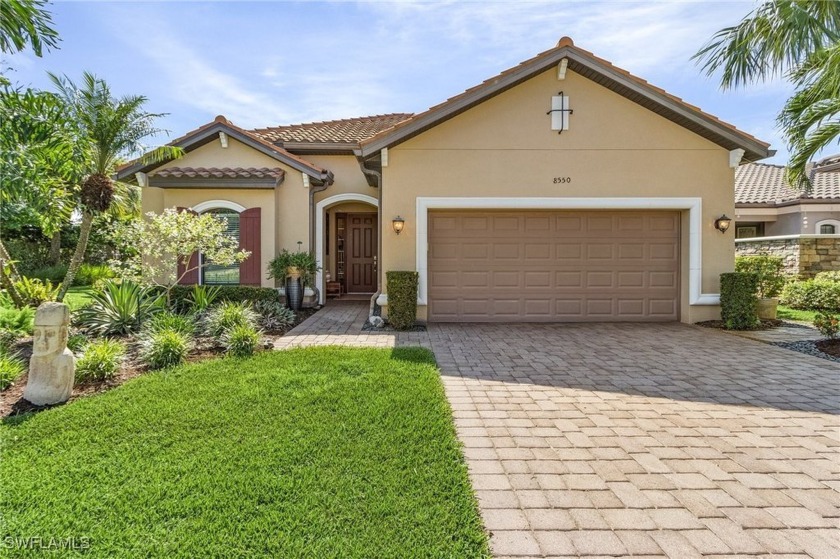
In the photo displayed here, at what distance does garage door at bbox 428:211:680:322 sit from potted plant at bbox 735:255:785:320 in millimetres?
1889

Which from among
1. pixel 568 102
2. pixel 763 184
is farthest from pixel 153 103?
pixel 763 184

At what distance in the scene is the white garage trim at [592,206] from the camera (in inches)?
396

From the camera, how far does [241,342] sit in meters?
7.00

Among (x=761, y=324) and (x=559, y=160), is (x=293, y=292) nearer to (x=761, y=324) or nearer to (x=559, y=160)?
(x=559, y=160)

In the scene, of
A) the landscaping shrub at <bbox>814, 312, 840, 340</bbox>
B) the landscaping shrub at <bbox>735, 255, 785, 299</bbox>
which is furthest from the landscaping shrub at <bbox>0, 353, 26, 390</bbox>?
the landscaping shrub at <bbox>735, 255, 785, 299</bbox>

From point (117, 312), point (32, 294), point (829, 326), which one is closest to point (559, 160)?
point (829, 326)

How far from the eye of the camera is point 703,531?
278 centimetres

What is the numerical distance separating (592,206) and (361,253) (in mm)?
8166

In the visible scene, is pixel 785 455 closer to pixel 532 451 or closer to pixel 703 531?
pixel 703 531

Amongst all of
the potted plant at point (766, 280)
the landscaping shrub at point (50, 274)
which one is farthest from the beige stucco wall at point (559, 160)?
the landscaping shrub at point (50, 274)

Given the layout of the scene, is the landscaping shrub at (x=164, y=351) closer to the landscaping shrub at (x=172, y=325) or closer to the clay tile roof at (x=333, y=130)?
the landscaping shrub at (x=172, y=325)

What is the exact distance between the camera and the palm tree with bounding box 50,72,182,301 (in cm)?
991

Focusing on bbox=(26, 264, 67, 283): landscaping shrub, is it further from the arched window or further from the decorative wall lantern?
the arched window

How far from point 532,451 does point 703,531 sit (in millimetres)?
1354
